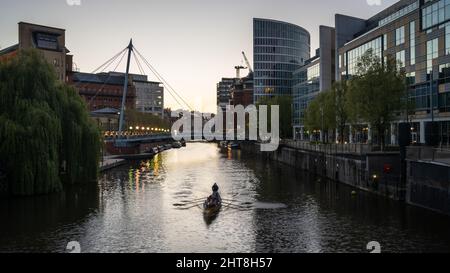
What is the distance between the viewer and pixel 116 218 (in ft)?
137

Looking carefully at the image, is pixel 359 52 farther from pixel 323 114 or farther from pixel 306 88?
pixel 306 88

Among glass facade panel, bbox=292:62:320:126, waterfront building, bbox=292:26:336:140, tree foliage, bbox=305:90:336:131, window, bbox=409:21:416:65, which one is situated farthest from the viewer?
glass facade panel, bbox=292:62:320:126

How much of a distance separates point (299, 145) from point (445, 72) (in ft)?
107

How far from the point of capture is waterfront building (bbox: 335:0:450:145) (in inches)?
2938

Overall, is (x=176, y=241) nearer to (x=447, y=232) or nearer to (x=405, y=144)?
(x=447, y=232)

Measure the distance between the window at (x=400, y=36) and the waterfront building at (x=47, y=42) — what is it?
9695cm

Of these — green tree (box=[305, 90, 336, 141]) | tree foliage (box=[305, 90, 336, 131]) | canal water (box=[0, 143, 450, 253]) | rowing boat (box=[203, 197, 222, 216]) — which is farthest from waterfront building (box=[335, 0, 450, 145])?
rowing boat (box=[203, 197, 222, 216])

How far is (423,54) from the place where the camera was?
80188 mm

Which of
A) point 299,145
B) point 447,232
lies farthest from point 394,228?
point 299,145

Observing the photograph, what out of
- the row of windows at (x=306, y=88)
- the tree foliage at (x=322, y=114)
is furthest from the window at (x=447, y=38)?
the row of windows at (x=306, y=88)

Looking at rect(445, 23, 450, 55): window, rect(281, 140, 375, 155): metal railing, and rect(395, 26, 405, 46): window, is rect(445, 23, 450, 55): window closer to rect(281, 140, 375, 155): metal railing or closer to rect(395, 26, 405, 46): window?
rect(395, 26, 405, 46): window

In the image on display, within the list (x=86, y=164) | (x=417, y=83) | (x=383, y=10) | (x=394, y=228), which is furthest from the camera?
(x=383, y=10)

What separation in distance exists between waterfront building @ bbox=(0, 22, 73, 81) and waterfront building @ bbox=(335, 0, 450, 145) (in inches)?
3771

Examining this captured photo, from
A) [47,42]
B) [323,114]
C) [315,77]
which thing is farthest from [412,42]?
[47,42]
